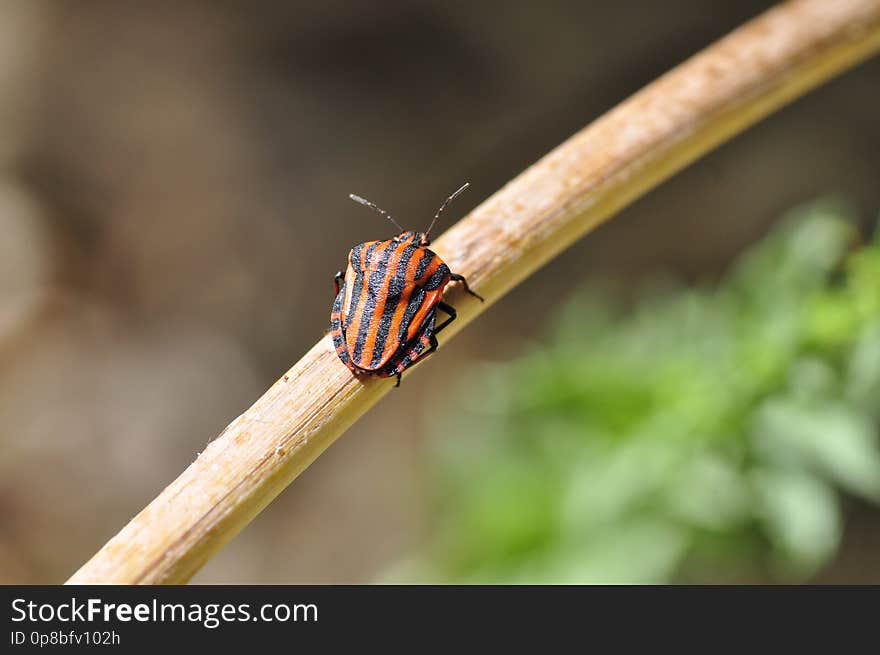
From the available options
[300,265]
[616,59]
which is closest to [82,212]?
[300,265]

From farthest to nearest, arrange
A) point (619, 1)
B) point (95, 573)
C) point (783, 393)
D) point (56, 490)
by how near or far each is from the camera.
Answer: point (56, 490), point (619, 1), point (783, 393), point (95, 573)

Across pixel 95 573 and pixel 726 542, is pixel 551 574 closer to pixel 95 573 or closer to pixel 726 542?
pixel 726 542

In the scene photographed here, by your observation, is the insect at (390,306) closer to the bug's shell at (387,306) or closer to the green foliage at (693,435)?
the bug's shell at (387,306)

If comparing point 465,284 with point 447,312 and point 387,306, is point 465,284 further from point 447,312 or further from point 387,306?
point 387,306

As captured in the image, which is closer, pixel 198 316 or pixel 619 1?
pixel 619 1

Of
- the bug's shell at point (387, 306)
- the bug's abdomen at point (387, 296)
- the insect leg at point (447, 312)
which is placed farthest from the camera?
the insect leg at point (447, 312)

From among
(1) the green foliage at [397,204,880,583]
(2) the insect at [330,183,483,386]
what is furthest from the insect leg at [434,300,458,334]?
(1) the green foliage at [397,204,880,583]

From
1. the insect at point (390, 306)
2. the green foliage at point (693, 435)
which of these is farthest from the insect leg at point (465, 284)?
the green foliage at point (693, 435)

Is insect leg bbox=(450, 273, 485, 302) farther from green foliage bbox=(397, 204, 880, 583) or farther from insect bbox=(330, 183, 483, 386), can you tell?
green foliage bbox=(397, 204, 880, 583)
